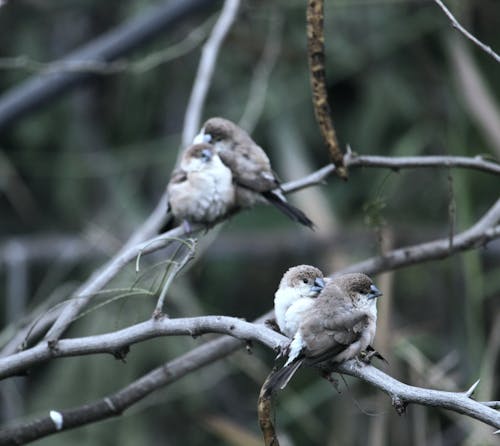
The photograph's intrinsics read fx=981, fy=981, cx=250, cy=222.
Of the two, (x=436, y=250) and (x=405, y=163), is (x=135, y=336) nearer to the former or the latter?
(x=405, y=163)

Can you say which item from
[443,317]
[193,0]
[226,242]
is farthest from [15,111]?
[443,317]

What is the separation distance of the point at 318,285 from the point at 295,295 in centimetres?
13

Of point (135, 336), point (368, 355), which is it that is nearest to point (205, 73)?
point (135, 336)

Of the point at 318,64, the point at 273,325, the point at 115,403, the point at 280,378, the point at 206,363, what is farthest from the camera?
the point at 206,363

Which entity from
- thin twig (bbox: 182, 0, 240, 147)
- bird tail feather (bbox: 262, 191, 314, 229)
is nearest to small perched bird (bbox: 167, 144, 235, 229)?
bird tail feather (bbox: 262, 191, 314, 229)

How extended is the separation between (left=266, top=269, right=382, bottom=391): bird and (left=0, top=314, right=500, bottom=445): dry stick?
6 centimetres

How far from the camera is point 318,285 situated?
334cm

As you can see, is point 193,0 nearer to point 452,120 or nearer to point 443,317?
point 452,120

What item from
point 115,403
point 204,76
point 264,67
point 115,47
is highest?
point 115,47

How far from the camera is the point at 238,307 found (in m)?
9.16

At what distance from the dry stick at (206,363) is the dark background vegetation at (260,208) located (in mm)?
2954

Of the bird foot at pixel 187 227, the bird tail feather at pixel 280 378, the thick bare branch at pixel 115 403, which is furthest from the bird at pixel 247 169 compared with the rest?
the bird tail feather at pixel 280 378

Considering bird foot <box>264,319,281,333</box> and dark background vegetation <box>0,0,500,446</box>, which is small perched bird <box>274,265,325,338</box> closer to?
bird foot <box>264,319,281,333</box>

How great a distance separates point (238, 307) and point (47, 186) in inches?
88.1
